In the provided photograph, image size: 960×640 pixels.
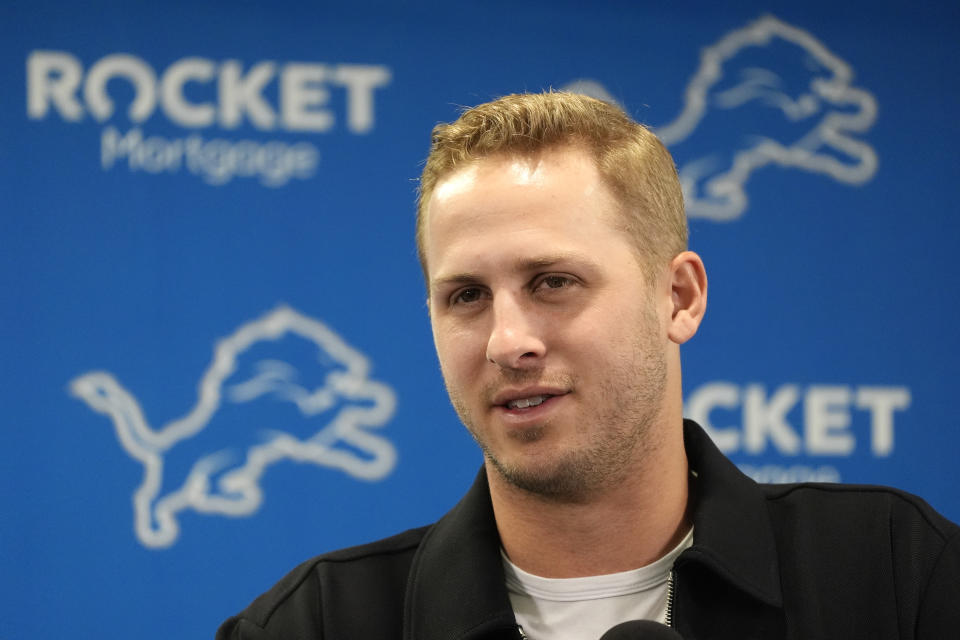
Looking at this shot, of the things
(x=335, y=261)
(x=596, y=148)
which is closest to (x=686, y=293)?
(x=596, y=148)

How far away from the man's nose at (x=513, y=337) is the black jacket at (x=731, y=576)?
0.72 feet

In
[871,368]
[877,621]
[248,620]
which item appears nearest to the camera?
[877,621]

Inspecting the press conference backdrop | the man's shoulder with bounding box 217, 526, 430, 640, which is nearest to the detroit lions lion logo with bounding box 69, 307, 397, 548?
the press conference backdrop

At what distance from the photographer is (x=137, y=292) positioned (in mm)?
1934

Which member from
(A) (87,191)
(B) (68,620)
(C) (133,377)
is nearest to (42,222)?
(A) (87,191)

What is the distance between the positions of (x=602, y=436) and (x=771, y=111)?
1.35 metres

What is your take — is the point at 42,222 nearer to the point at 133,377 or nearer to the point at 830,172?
the point at 133,377

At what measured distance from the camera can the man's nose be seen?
103 cm

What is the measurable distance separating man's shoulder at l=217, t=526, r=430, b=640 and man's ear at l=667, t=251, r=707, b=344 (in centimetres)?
39

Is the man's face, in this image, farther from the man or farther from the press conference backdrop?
the press conference backdrop

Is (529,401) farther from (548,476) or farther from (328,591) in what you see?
(328,591)

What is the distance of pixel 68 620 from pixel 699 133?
1.48 metres

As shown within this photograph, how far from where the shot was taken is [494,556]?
113 cm

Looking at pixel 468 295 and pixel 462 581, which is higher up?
pixel 468 295
